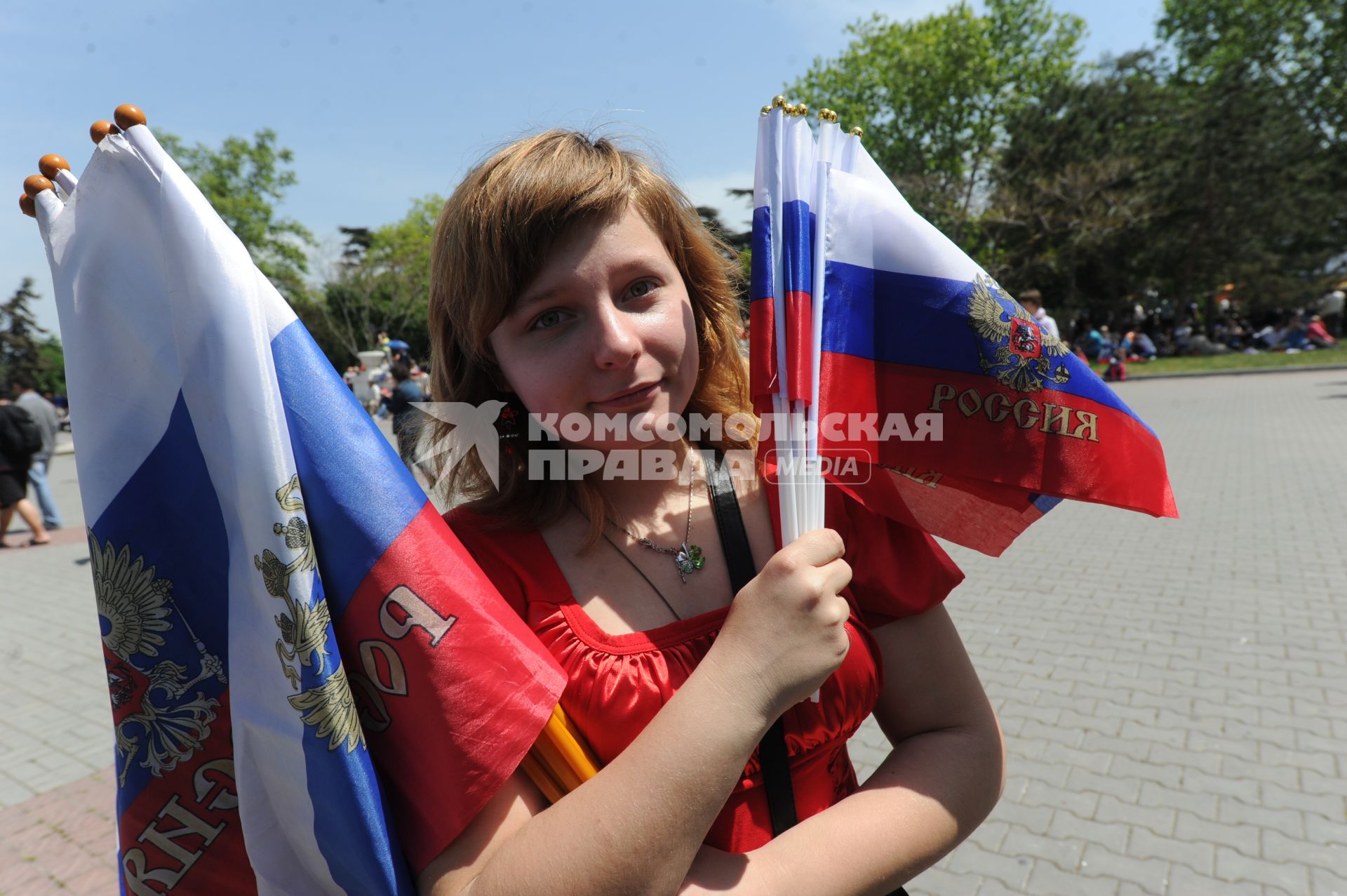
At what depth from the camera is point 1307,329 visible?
86.2ft

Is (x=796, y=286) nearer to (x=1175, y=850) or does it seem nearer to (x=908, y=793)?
(x=908, y=793)

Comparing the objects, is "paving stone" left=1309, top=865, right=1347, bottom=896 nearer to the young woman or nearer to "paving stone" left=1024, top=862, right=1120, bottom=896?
"paving stone" left=1024, top=862, right=1120, bottom=896

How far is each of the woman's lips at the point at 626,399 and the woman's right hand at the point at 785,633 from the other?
1.07 ft

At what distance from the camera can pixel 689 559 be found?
140 cm

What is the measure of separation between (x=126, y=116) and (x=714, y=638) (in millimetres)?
1046

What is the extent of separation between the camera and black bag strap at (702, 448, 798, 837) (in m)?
1.24

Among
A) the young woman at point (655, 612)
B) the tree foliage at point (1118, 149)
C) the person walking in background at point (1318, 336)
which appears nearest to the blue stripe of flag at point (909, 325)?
the young woman at point (655, 612)

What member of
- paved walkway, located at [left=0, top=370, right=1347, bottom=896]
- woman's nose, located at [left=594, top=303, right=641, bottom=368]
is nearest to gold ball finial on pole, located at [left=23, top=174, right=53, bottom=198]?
woman's nose, located at [left=594, top=303, right=641, bottom=368]

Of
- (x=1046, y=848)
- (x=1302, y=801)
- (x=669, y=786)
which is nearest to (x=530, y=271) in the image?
(x=669, y=786)

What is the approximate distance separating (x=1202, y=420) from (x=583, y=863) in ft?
50.3

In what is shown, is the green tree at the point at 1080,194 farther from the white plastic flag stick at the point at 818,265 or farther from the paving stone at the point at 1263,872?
the white plastic flag stick at the point at 818,265

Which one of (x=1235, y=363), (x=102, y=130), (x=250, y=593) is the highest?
(x=102, y=130)

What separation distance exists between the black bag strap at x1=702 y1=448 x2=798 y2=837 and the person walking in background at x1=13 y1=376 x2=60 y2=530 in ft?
33.6

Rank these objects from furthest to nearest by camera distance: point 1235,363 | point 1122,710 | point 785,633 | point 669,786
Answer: point 1235,363 < point 1122,710 < point 785,633 < point 669,786
